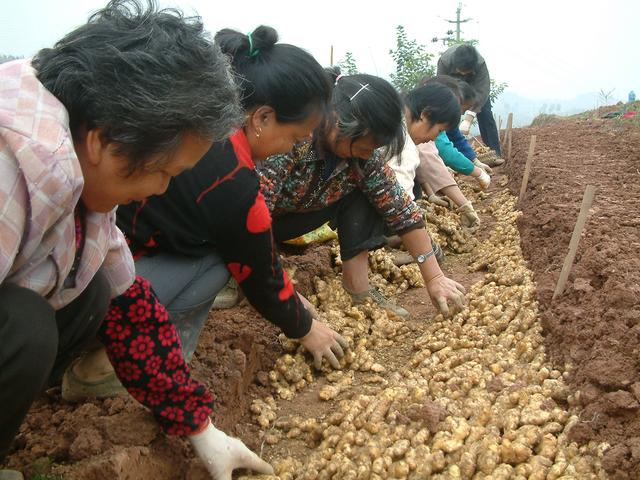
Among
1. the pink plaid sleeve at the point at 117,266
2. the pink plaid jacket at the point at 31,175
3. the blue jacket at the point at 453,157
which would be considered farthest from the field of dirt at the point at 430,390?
the blue jacket at the point at 453,157

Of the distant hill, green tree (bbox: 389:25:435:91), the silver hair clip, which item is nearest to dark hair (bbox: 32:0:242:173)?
the silver hair clip

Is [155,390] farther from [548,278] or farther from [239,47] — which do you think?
[548,278]

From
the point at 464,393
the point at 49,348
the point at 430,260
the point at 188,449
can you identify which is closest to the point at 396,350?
the point at 430,260

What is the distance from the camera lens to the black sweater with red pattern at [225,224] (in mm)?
1932

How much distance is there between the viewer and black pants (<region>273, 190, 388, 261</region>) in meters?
3.00

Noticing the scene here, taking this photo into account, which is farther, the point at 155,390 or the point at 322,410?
the point at 322,410

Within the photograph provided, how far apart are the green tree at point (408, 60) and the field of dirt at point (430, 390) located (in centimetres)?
899

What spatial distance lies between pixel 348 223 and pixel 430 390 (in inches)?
42.3

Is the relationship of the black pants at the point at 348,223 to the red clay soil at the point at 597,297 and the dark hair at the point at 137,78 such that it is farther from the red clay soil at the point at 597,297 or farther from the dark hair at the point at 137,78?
the dark hair at the point at 137,78

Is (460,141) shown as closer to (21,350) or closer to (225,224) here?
(225,224)

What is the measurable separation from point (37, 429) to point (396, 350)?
1586 mm

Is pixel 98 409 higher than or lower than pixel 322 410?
higher

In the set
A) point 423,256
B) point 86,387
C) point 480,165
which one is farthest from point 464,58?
point 86,387

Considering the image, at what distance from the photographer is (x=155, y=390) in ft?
5.43
